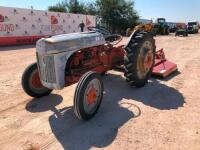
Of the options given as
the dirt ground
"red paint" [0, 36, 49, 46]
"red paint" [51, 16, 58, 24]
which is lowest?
the dirt ground

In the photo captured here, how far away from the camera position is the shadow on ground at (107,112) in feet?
12.5

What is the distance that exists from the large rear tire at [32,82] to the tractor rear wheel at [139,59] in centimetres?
188

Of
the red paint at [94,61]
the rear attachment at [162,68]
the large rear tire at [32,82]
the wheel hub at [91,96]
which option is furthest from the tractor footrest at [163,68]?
the large rear tire at [32,82]

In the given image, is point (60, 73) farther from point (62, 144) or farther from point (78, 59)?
point (62, 144)

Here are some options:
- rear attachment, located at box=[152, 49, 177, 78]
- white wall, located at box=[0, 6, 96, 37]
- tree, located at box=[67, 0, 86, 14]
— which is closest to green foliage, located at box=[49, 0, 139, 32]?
tree, located at box=[67, 0, 86, 14]

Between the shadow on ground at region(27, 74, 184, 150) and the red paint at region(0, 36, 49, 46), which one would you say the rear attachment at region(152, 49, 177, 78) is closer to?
the shadow on ground at region(27, 74, 184, 150)

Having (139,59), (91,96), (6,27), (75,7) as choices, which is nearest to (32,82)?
(91,96)

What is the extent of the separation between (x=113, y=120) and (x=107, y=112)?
1.11 ft

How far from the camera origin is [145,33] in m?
6.08

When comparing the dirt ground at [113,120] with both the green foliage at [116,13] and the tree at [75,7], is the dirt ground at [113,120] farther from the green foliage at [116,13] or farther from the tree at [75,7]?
the tree at [75,7]

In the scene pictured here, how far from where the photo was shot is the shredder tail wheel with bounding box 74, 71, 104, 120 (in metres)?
4.01

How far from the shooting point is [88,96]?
428cm

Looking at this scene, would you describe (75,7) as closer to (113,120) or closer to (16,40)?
(16,40)

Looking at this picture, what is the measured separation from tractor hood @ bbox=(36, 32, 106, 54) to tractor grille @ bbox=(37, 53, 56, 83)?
5.2 inches
